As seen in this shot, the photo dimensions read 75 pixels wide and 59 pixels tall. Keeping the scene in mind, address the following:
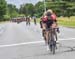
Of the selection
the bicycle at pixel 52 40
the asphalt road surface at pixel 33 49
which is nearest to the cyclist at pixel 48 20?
the bicycle at pixel 52 40

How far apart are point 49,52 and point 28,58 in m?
1.80

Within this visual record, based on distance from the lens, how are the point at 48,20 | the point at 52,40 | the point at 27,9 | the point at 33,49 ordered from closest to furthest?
the point at 52,40 → the point at 48,20 → the point at 33,49 → the point at 27,9

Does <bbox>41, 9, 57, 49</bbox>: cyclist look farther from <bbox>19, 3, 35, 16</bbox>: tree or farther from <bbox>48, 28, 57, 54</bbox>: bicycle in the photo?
<bbox>19, 3, 35, 16</bbox>: tree

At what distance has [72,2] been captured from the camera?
9806 centimetres

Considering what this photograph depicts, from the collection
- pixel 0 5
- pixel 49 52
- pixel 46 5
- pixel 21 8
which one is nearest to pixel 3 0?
pixel 0 5

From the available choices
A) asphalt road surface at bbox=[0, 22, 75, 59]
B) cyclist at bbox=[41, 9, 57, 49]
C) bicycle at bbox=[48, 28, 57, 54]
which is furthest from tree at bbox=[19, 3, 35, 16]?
bicycle at bbox=[48, 28, 57, 54]

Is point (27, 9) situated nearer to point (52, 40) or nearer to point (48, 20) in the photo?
point (48, 20)

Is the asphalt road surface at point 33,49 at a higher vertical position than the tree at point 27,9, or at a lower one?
higher

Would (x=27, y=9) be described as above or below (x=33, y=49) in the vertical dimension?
below

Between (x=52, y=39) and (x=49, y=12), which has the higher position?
(x=49, y=12)

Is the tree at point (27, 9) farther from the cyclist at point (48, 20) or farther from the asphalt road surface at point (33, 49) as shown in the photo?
the cyclist at point (48, 20)

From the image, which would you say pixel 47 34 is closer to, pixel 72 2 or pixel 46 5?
pixel 72 2

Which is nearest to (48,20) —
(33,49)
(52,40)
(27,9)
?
(52,40)

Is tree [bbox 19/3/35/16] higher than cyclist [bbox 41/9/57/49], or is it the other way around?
cyclist [bbox 41/9/57/49]
